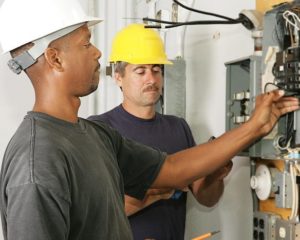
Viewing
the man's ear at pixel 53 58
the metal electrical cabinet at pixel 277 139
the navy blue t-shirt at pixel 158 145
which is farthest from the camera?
the navy blue t-shirt at pixel 158 145

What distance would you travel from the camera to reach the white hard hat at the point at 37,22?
3.42 ft

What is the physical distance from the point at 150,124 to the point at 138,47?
0.30 meters

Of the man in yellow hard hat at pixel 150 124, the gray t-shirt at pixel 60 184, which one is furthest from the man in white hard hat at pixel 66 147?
the man in yellow hard hat at pixel 150 124

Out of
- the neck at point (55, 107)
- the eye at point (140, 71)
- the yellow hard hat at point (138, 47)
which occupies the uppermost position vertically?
the yellow hard hat at point (138, 47)

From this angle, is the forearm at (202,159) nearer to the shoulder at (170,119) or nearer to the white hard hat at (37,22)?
the shoulder at (170,119)

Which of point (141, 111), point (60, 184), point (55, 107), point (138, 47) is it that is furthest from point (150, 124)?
point (60, 184)

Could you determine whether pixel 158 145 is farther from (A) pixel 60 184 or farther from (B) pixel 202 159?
(A) pixel 60 184

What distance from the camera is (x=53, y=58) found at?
1.04 m

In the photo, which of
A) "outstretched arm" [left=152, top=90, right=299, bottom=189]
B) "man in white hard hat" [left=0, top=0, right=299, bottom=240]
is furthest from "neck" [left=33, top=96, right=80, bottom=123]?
"outstretched arm" [left=152, top=90, right=299, bottom=189]

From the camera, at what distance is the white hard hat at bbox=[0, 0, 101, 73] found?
3.42 feet

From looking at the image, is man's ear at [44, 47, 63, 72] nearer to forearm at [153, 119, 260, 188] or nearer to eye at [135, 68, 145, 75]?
forearm at [153, 119, 260, 188]

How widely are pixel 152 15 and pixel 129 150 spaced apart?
3.69 feet

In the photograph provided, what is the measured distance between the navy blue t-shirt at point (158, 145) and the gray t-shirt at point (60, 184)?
1.39 ft

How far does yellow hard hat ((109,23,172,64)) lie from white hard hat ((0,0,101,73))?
568 mm
